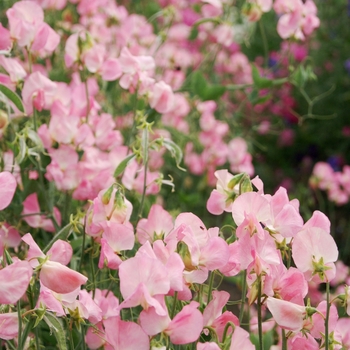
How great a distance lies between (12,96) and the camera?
83cm

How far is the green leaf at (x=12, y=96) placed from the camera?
81cm

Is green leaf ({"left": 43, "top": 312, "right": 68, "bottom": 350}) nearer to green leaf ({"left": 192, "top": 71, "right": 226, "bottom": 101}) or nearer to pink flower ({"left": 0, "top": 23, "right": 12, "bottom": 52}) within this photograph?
pink flower ({"left": 0, "top": 23, "right": 12, "bottom": 52})

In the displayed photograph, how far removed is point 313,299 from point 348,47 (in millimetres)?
1570

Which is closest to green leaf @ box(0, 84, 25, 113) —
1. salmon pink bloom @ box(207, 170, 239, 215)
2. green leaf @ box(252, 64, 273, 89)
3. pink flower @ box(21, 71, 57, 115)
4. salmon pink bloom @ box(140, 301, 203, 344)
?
pink flower @ box(21, 71, 57, 115)

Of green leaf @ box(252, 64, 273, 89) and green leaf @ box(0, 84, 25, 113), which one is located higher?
green leaf @ box(0, 84, 25, 113)

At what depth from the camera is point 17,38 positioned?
2.93 ft

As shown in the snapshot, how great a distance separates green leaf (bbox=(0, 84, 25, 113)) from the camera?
813 millimetres

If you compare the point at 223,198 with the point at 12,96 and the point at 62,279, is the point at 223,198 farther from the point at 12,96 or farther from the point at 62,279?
the point at 12,96

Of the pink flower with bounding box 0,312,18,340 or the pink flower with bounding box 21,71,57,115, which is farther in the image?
the pink flower with bounding box 21,71,57,115

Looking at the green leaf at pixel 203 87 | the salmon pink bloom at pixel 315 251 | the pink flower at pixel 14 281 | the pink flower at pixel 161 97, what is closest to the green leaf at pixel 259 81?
the green leaf at pixel 203 87

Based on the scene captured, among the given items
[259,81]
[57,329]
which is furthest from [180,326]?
[259,81]

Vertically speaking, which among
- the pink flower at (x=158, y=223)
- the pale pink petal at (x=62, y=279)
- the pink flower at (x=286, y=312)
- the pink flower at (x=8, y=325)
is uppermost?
the pale pink petal at (x=62, y=279)

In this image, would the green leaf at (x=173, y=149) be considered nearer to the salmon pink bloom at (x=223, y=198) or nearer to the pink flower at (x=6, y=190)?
the salmon pink bloom at (x=223, y=198)

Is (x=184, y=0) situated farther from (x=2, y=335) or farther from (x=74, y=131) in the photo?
(x=2, y=335)
